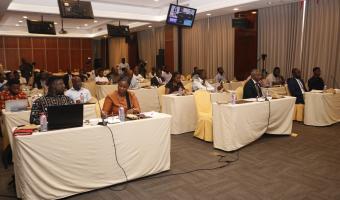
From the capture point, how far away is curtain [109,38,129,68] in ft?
57.4

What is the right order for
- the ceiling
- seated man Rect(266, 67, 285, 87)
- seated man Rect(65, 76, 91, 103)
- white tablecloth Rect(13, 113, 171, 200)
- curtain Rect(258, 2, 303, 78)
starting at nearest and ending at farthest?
white tablecloth Rect(13, 113, 171, 200), seated man Rect(65, 76, 91, 103), seated man Rect(266, 67, 285, 87), curtain Rect(258, 2, 303, 78), the ceiling

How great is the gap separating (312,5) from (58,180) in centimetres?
790

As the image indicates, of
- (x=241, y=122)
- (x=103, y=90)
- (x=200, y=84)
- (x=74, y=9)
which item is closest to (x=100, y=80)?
(x=103, y=90)

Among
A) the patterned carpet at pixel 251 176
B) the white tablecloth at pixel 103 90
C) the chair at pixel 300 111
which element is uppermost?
the white tablecloth at pixel 103 90

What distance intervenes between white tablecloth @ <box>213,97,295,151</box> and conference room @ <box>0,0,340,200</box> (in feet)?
0.06

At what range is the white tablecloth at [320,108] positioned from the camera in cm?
654

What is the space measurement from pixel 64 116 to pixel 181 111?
3230 mm

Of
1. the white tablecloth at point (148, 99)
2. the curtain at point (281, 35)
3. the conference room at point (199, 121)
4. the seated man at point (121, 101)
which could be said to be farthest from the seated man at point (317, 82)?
the seated man at point (121, 101)

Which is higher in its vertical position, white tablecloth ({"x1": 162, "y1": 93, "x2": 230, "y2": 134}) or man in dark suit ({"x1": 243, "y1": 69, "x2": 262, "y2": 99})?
man in dark suit ({"x1": 243, "y1": 69, "x2": 262, "y2": 99})

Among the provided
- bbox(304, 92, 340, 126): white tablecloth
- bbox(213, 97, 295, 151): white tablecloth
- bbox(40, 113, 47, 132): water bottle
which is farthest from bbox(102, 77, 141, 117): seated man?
bbox(304, 92, 340, 126): white tablecloth

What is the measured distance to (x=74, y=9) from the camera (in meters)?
7.18

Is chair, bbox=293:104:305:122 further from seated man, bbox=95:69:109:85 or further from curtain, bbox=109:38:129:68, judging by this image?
curtain, bbox=109:38:129:68

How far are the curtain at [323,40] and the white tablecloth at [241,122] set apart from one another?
3.33 meters

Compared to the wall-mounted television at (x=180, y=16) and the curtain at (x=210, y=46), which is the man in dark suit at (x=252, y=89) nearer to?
the wall-mounted television at (x=180, y=16)
